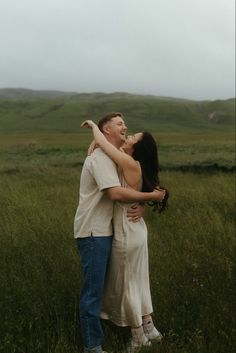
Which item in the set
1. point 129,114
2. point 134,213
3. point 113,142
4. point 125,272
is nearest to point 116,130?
point 113,142

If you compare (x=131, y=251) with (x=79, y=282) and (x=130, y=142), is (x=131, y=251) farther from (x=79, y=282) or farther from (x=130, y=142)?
(x=79, y=282)

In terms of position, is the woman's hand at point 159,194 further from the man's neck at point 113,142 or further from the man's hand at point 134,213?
the man's neck at point 113,142

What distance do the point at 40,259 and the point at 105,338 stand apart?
1.43m

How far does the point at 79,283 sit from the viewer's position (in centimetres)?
502

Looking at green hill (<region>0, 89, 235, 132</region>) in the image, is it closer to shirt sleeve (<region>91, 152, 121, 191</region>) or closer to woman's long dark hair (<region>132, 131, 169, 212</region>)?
woman's long dark hair (<region>132, 131, 169, 212</region>)

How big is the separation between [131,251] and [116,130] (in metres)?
0.98

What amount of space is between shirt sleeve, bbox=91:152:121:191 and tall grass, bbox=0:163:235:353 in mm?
1296

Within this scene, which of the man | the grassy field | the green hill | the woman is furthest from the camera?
the green hill

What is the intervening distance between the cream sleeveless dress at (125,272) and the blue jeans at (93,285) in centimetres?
12

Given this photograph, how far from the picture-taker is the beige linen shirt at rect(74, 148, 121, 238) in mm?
3840

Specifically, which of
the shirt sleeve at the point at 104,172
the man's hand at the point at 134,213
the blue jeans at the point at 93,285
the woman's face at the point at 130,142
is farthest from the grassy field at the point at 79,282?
the woman's face at the point at 130,142

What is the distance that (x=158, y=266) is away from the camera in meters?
5.83

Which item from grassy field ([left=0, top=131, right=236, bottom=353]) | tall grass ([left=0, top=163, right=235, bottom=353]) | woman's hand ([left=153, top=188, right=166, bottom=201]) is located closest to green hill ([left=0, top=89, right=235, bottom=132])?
grassy field ([left=0, top=131, right=236, bottom=353])

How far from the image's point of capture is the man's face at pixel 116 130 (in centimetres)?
400
